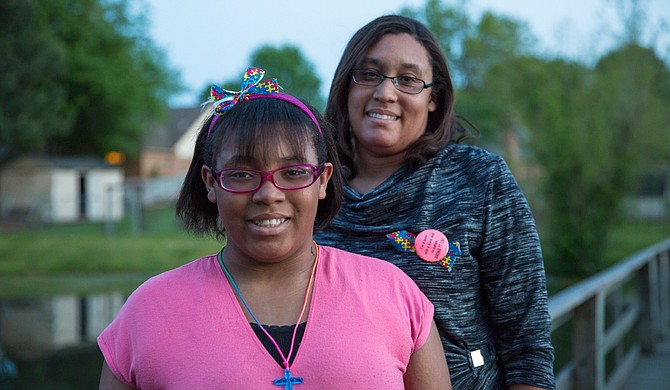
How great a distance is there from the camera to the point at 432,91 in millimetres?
2047

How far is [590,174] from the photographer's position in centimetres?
1634

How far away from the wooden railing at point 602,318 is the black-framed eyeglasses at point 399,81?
117 cm

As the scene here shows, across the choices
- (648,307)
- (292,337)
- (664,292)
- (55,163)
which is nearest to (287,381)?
(292,337)

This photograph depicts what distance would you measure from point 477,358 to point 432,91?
750 mm

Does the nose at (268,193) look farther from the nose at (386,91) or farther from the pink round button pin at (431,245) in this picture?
the nose at (386,91)

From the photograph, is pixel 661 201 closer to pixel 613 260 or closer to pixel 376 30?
pixel 613 260

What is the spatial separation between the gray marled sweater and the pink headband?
47 cm

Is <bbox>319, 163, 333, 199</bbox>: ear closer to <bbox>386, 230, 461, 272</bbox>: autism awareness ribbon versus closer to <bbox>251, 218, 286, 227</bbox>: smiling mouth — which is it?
<bbox>251, 218, 286, 227</bbox>: smiling mouth

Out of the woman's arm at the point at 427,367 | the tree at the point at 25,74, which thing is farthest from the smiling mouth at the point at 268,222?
the tree at the point at 25,74

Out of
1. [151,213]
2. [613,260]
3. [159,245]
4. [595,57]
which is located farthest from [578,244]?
[151,213]

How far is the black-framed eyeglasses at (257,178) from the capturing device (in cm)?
142

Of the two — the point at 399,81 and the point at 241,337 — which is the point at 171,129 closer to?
the point at 399,81

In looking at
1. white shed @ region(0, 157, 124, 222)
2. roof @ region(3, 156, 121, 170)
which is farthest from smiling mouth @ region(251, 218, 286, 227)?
roof @ region(3, 156, 121, 170)

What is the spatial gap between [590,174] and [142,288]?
16157 mm
